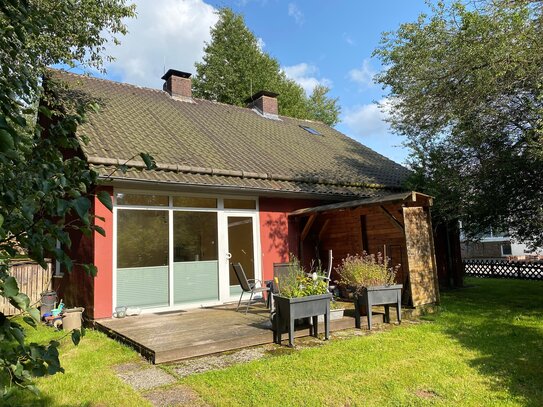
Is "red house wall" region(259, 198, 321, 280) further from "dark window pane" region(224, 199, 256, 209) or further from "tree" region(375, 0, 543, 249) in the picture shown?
"tree" region(375, 0, 543, 249)

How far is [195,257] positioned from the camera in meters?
8.12

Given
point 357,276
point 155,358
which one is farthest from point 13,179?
point 357,276

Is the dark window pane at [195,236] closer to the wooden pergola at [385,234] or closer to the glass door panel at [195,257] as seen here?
the glass door panel at [195,257]

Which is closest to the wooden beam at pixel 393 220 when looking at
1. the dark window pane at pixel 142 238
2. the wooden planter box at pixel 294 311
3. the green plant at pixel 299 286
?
the green plant at pixel 299 286

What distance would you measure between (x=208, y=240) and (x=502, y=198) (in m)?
6.80

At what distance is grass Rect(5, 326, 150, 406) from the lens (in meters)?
3.60

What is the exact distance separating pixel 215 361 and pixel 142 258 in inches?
135

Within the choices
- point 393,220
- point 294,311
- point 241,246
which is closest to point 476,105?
point 393,220

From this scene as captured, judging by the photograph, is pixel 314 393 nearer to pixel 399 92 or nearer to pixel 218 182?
pixel 218 182

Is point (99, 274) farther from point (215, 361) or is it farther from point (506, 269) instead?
point (506, 269)

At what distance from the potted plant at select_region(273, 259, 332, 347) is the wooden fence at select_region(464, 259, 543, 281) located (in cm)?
1157

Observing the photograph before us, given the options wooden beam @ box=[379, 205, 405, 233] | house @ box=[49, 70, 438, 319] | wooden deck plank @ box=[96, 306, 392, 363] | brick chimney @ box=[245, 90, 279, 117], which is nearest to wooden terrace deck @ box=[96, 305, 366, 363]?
wooden deck plank @ box=[96, 306, 392, 363]

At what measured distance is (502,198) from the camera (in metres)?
9.03

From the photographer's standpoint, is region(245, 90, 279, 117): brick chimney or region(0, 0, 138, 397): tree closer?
region(0, 0, 138, 397): tree
